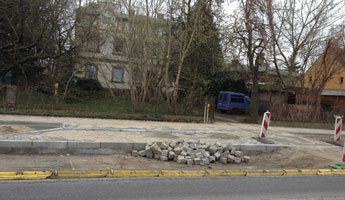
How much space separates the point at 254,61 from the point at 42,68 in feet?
57.4

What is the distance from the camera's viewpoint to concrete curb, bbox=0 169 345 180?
568cm

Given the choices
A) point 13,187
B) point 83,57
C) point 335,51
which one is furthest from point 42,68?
point 335,51

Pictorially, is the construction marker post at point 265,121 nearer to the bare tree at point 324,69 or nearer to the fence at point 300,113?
the fence at point 300,113

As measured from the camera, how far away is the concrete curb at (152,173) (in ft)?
18.6

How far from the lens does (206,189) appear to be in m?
5.71

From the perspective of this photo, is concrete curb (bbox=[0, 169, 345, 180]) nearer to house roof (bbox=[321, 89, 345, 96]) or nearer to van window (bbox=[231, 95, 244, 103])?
van window (bbox=[231, 95, 244, 103])

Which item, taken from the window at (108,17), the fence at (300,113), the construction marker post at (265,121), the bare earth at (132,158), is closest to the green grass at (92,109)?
the bare earth at (132,158)

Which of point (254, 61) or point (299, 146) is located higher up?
point (254, 61)

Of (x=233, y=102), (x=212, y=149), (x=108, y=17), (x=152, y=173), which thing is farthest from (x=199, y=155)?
(x=233, y=102)

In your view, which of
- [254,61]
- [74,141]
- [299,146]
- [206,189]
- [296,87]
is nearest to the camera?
[206,189]

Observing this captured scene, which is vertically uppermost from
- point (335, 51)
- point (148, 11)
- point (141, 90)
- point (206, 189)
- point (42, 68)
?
point (148, 11)

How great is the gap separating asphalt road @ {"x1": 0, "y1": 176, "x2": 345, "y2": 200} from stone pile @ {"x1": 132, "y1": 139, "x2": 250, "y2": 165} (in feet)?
4.98

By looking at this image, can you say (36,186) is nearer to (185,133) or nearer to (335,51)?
(185,133)

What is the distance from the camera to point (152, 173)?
6.43 meters
